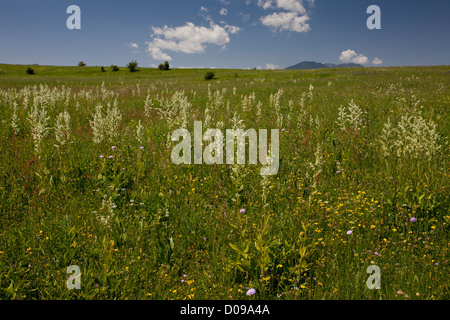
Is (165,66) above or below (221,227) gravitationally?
above

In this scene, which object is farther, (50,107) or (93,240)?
(50,107)

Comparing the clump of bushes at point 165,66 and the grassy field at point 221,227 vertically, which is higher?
the clump of bushes at point 165,66

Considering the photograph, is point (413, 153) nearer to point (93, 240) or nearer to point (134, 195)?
point (134, 195)

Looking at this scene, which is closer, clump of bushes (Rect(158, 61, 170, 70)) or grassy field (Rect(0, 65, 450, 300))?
grassy field (Rect(0, 65, 450, 300))

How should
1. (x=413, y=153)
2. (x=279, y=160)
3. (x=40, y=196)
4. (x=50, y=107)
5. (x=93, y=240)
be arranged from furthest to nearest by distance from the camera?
1. (x=50, y=107)
2. (x=279, y=160)
3. (x=413, y=153)
4. (x=40, y=196)
5. (x=93, y=240)

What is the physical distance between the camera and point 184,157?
5582 mm

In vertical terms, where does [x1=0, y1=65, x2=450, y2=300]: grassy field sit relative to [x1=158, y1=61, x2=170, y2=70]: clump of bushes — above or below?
below

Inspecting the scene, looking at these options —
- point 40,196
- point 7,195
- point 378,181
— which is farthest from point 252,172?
point 7,195

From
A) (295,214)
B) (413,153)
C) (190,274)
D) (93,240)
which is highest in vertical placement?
(413,153)

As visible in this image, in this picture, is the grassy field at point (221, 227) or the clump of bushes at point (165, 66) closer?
the grassy field at point (221, 227)

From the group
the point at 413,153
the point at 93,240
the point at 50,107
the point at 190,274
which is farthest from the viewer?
the point at 50,107

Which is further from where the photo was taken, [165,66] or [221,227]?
[165,66]

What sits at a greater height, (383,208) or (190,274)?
(383,208)

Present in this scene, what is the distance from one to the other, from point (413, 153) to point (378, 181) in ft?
4.33
